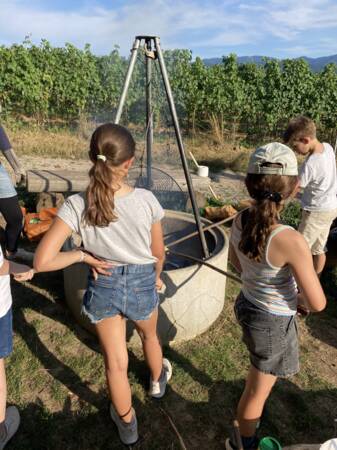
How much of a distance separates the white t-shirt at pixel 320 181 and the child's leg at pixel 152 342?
1.81 metres

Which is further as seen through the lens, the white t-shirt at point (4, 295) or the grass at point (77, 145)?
the grass at point (77, 145)

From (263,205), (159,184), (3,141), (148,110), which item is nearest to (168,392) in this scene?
(263,205)

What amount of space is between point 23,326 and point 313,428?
226 centimetres

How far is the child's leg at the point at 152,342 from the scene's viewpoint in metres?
1.94

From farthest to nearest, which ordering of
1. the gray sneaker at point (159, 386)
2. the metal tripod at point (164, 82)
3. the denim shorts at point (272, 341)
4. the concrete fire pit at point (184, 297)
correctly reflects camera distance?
the metal tripod at point (164, 82), the concrete fire pit at point (184, 297), the gray sneaker at point (159, 386), the denim shorts at point (272, 341)

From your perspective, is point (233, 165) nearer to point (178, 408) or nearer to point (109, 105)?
point (109, 105)

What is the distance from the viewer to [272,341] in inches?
63.7

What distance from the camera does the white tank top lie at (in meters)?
1.55

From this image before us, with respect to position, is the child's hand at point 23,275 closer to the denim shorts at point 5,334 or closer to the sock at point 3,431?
the denim shorts at point 5,334

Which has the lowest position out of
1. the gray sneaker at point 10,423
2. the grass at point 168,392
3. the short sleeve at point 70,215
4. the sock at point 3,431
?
the grass at point 168,392

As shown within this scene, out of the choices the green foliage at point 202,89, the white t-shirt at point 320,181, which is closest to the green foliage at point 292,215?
the white t-shirt at point 320,181

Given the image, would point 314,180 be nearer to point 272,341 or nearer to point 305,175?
point 305,175

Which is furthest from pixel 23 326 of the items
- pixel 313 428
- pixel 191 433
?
pixel 313 428

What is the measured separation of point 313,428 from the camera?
→ 224 centimetres
